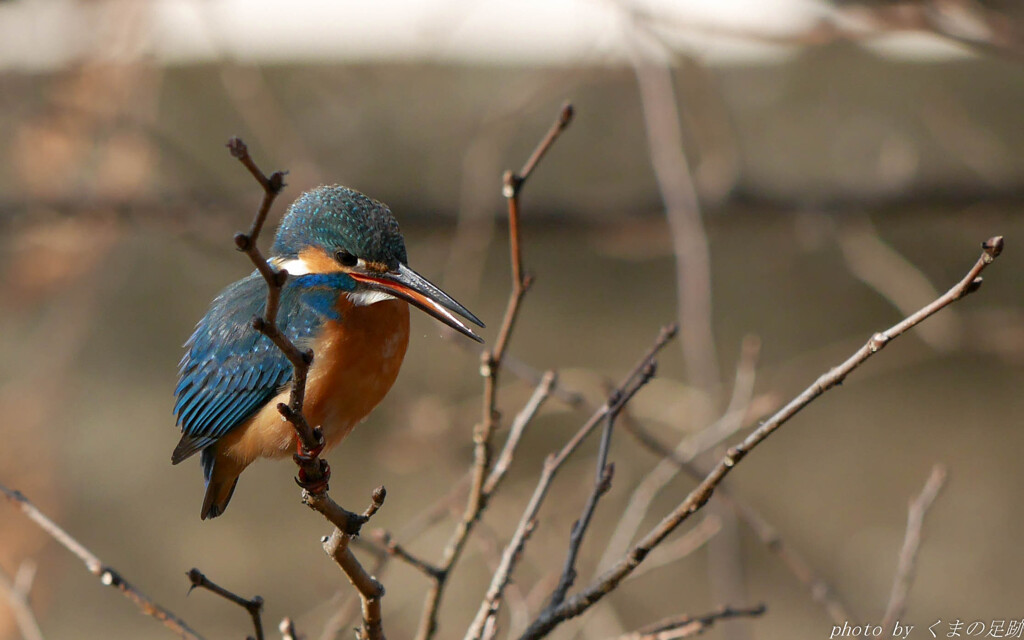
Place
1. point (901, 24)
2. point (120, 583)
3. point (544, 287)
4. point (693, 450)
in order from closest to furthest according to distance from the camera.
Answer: point (120, 583) → point (693, 450) → point (901, 24) → point (544, 287)

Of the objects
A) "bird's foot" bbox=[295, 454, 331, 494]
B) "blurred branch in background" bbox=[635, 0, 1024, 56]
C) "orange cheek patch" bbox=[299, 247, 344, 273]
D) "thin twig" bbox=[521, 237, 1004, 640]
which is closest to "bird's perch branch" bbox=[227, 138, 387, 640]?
"bird's foot" bbox=[295, 454, 331, 494]

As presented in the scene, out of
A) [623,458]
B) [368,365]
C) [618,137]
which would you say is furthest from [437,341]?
[368,365]

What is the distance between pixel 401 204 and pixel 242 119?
2.37 feet

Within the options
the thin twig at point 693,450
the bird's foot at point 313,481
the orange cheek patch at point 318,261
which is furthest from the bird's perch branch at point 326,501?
the thin twig at point 693,450

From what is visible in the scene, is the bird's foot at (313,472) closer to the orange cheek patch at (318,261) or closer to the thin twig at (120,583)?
the thin twig at (120,583)

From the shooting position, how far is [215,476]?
179cm

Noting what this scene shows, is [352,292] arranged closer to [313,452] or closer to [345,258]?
[345,258]

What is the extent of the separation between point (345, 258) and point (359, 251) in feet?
0.14

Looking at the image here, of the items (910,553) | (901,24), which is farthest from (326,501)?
(901,24)

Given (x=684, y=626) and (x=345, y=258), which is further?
(x=345, y=258)

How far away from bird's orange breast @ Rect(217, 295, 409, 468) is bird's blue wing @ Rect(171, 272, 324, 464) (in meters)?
0.04

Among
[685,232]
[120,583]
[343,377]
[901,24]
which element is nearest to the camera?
[120,583]

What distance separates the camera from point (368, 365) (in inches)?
64.7

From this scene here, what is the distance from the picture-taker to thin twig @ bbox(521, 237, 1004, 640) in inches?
36.8
